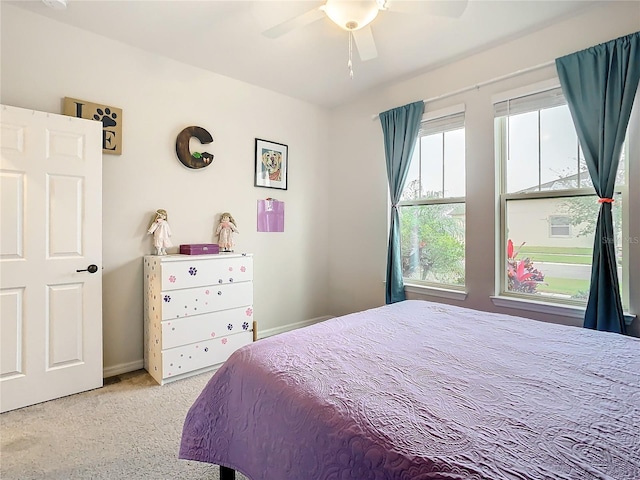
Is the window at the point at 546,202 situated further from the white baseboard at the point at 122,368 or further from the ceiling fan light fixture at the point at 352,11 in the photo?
the white baseboard at the point at 122,368

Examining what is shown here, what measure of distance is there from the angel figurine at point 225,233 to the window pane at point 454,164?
211 cm

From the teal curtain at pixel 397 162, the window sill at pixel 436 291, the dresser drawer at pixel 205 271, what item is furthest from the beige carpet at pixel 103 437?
the window sill at pixel 436 291

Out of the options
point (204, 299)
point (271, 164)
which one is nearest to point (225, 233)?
point (204, 299)

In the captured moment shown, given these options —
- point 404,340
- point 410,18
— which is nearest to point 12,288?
point 404,340

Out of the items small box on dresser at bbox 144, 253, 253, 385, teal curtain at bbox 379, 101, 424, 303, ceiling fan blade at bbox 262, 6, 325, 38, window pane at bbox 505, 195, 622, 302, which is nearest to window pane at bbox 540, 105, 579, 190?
window pane at bbox 505, 195, 622, 302

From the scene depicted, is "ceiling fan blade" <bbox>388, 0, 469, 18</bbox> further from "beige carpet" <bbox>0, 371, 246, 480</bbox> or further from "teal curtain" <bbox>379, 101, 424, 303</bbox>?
"beige carpet" <bbox>0, 371, 246, 480</bbox>

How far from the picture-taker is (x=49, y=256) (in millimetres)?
2227

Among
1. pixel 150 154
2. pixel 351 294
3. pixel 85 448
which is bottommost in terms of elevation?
pixel 85 448

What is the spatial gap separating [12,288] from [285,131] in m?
2.76

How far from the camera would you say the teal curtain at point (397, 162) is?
3.16 meters

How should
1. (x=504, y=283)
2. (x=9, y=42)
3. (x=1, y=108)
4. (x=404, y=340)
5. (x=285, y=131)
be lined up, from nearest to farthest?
(x=404, y=340), (x=1, y=108), (x=9, y=42), (x=504, y=283), (x=285, y=131)

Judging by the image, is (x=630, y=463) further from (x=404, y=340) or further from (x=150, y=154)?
(x=150, y=154)

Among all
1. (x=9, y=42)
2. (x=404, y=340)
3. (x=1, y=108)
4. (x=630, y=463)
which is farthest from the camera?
(x=9, y=42)

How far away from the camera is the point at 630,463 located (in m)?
0.72
